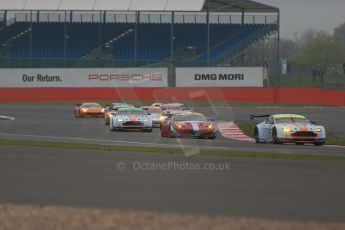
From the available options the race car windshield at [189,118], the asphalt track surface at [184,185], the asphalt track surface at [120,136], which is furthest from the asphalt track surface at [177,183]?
the race car windshield at [189,118]

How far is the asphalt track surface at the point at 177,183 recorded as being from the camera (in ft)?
33.7

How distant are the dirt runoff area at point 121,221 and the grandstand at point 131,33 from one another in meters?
54.6

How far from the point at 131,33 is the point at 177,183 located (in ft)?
192

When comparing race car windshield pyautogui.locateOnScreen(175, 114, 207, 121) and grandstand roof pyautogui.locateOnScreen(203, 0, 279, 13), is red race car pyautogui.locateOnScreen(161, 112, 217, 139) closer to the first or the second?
race car windshield pyautogui.locateOnScreen(175, 114, 207, 121)

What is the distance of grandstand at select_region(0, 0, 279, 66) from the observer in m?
65.7

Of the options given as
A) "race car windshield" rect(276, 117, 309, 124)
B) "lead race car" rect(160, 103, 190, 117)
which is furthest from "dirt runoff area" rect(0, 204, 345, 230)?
"lead race car" rect(160, 103, 190, 117)

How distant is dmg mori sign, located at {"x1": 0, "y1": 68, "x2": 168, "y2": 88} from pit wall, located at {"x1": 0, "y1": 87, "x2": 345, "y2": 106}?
83 cm

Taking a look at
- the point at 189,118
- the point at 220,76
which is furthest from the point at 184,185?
the point at 220,76

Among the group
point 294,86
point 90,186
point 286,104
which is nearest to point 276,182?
point 90,186

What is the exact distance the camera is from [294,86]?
2368 inches

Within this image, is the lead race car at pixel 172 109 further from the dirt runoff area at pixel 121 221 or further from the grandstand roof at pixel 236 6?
the grandstand roof at pixel 236 6

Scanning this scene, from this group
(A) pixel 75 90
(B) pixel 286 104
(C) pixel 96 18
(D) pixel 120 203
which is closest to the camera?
(D) pixel 120 203

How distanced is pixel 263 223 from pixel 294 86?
5181 cm

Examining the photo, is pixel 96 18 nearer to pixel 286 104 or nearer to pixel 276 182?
pixel 286 104
